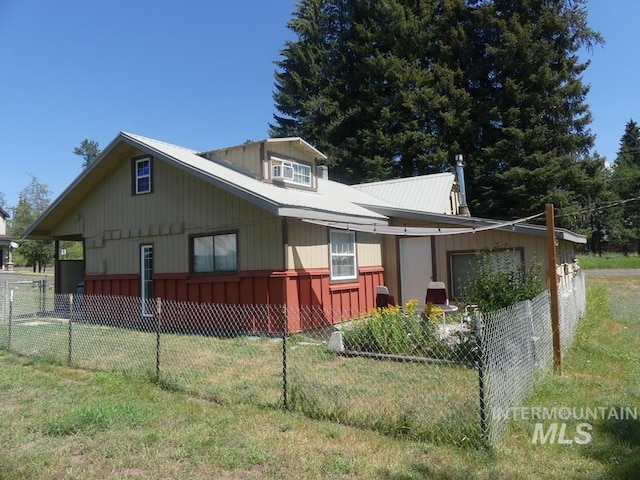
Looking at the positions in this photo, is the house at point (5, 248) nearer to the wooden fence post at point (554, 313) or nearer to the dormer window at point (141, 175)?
the dormer window at point (141, 175)

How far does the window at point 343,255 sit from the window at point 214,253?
7.81 feet

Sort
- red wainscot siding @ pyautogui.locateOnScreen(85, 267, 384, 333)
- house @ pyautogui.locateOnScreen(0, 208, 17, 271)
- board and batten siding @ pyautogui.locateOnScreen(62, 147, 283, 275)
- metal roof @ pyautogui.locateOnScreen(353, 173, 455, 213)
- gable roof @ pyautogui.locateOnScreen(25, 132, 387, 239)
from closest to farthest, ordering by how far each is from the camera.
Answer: gable roof @ pyautogui.locateOnScreen(25, 132, 387, 239)
red wainscot siding @ pyautogui.locateOnScreen(85, 267, 384, 333)
board and batten siding @ pyautogui.locateOnScreen(62, 147, 283, 275)
metal roof @ pyautogui.locateOnScreen(353, 173, 455, 213)
house @ pyautogui.locateOnScreen(0, 208, 17, 271)

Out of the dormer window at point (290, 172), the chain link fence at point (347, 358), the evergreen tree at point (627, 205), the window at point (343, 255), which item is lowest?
the chain link fence at point (347, 358)

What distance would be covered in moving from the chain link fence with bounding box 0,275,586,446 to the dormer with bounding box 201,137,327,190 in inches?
153

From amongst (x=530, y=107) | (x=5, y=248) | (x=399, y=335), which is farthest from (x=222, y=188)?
(x=5, y=248)

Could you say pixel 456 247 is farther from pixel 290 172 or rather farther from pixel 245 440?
pixel 245 440

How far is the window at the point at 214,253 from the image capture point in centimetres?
1080

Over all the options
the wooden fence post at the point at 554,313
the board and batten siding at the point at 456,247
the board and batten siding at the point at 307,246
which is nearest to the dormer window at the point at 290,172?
the board and batten siding at the point at 307,246

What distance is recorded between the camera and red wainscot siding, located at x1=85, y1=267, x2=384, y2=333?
10062 mm

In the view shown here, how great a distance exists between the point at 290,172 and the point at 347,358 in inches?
268

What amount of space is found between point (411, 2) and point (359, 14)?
12.5 feet

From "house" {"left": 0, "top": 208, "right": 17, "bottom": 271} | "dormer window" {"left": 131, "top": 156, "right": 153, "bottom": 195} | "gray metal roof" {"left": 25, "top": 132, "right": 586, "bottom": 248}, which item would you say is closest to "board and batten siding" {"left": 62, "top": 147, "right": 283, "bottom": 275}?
"dormer window" {"left": 131, "top": 156, "right": 153, "bottom": 195}

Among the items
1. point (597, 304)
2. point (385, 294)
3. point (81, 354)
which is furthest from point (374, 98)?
point (81, 354)

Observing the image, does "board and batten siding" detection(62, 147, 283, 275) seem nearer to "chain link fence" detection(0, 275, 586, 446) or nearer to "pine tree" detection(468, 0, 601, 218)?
"chain link fence" detection(0, 275, 586, 446)
